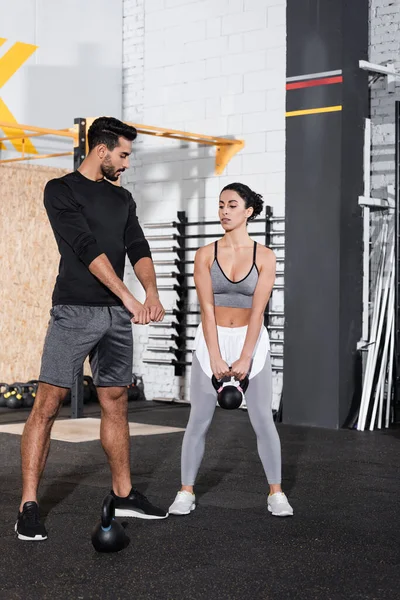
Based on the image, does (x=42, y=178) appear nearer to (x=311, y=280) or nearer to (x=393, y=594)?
(x=311, y=280)

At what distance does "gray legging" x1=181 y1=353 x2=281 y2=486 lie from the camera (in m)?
3.86

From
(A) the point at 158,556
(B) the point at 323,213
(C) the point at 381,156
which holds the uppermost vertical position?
(C) the point at 381,156

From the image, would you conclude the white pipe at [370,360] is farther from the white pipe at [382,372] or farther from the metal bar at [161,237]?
the metal bar at [161,237]

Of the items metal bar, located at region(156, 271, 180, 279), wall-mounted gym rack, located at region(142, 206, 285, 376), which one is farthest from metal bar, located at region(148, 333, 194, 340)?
metal bar, located at region(156, 271, 180, 279)

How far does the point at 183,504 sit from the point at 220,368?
601 millimetres

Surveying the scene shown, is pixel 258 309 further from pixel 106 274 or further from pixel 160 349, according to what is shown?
pixel 160 349

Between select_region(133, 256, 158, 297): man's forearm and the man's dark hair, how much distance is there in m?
0.45

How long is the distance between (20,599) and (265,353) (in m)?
1.53

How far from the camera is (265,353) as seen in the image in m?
3.89

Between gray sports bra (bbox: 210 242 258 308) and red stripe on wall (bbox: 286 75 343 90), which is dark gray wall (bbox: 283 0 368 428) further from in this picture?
gray sports bra (bbox: 210 242 258 308)

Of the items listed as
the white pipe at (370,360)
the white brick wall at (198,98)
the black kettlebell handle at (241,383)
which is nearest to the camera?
the black kettlebell handle at (241,383)

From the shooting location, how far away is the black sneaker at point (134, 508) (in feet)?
12.4

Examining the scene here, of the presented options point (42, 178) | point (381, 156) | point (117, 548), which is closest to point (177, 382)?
point (42, 178)

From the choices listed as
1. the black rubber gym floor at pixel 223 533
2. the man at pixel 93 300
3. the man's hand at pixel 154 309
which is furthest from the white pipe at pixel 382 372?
the man's hand at pixel 154 309
